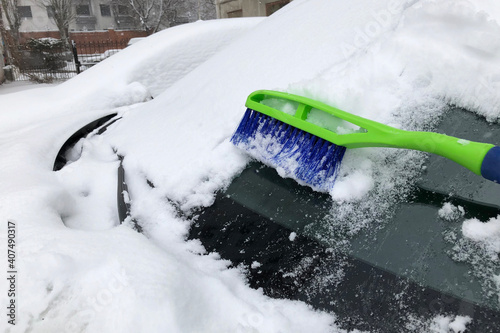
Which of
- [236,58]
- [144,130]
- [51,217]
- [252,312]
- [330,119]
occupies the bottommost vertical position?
[252,312]

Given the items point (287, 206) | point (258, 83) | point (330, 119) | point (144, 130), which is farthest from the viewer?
point (144, 130)

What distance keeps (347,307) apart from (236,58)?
50.0 inches

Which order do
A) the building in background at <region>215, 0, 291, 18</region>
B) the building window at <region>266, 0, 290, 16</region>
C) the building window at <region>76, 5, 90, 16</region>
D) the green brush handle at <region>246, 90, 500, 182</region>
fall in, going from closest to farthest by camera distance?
the green brush handle at <region>246, 90, 500, 182</region>, the building window at <region>266, 0, 290, 16</region>, the building in background at <region>215, 0, 291, 18</region>, the building window at <region>76, 5, 90, 16</region>

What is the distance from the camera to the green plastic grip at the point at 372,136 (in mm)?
793

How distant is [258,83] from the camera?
1353mm

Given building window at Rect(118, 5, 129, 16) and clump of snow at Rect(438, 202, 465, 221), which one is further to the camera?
building window at Rect(118, 5, 129, 16)

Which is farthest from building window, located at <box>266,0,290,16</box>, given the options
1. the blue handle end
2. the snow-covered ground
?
the blue handle end

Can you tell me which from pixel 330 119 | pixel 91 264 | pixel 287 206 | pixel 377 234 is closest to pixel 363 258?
pixel 377 234

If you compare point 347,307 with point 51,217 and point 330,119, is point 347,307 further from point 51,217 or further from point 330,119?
point 51,217

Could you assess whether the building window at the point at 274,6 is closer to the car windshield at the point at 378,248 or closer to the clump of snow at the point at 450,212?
the car windshield at the point at 378,248

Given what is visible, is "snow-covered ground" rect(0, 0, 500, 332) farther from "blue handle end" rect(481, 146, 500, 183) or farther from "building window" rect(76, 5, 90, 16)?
"building window" rect(76, 5, 90, 16)

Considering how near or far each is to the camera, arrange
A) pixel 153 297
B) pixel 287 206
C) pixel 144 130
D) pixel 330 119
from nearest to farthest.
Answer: pixel 153 297 → pixel 287 206 → pixel 330 119 → pixel 144 130

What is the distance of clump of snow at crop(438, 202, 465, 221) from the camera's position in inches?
31.0

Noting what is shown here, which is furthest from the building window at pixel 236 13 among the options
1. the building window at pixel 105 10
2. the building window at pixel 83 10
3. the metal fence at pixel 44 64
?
the building window at pixel 83 10
